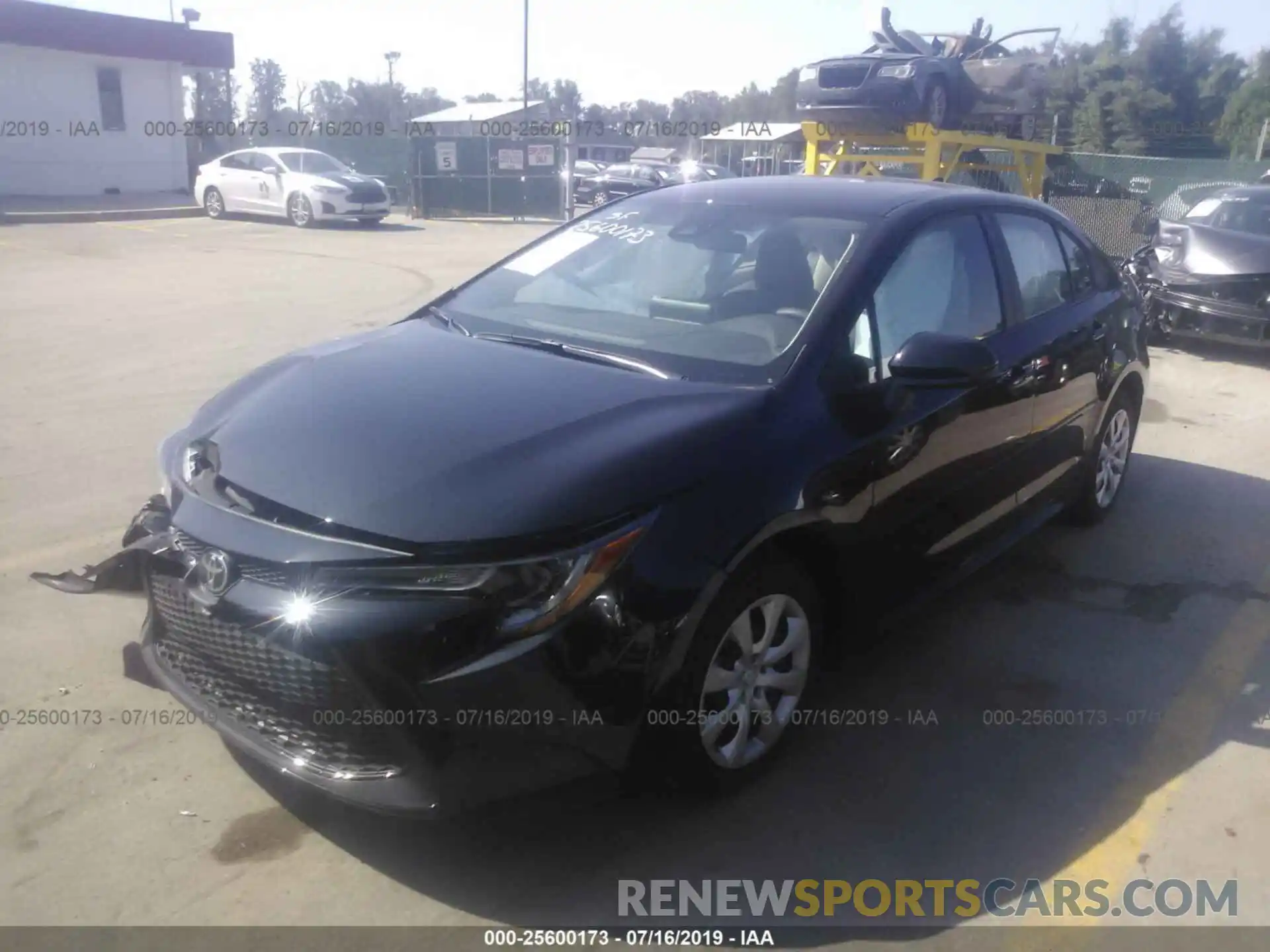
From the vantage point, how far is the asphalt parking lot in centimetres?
282

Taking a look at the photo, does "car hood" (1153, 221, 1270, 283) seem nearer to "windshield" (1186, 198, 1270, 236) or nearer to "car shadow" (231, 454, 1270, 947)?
"windshield" (1186, 198, 1270, 236)

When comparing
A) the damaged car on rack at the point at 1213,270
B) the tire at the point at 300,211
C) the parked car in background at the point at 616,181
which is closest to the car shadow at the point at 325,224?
the tire at the point at 300,211

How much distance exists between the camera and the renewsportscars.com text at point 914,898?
9.26 feet

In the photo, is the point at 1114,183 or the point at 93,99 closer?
the point at 1114,183

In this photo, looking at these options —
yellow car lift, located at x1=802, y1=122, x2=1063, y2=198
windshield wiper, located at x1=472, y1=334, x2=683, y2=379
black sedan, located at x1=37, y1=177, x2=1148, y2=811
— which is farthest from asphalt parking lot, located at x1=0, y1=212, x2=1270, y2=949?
yellow car lift, located at x1=802, y1=122, x2=1063, y2=198

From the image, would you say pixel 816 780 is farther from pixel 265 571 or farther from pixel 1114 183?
pixel 1114 183

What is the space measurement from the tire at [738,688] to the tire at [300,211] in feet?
65.4

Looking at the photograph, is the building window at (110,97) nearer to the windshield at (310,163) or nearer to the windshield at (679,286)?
the windshield at (310,163)

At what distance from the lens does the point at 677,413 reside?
3.07 metres

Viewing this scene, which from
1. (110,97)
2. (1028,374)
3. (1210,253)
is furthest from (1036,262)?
(110,97)

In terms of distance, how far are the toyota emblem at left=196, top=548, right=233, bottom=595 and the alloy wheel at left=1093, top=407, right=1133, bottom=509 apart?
4217mm

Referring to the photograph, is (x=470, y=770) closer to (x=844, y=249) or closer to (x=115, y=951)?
(x=115, y=951)

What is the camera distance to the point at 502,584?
2.55 m

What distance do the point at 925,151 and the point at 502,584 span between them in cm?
1068
